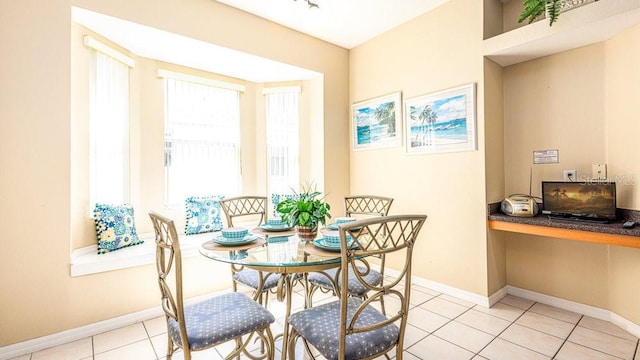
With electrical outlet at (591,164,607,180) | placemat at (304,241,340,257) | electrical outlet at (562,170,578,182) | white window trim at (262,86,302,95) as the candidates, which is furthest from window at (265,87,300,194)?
electrical outlet at (591,164,607,180)

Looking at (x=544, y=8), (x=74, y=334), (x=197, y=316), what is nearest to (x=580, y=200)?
(x=544, y=8)

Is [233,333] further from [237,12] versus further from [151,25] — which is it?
[237,12]

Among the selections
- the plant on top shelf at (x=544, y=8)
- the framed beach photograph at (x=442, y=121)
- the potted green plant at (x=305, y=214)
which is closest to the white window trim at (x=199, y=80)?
the framed beach photograph at (x=442, y=121)

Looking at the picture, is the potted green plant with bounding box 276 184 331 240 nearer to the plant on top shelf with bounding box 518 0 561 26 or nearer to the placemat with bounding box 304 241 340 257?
the placemat with bounding box 304 241 340 257

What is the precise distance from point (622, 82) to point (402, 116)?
6.04 feet

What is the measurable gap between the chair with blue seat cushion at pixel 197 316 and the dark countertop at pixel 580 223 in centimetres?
230

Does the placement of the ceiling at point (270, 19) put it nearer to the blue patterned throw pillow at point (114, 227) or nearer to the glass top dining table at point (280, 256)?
the blue patterned throw pillow at point (114, 227)

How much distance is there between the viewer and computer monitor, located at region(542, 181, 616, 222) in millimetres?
2279

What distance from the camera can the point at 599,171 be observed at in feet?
8.00

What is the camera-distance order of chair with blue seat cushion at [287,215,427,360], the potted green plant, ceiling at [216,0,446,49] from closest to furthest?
chair with blue seat cushion at [287,215,427,360] < the potted green plant < ceiling at [216,0,446,49]

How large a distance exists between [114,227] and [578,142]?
4.35 meters

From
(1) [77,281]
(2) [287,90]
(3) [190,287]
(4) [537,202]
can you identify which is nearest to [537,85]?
(4) [537,202]

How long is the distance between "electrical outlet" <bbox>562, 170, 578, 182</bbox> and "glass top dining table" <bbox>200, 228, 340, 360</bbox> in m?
2.42

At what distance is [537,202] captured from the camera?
278 centimetres
